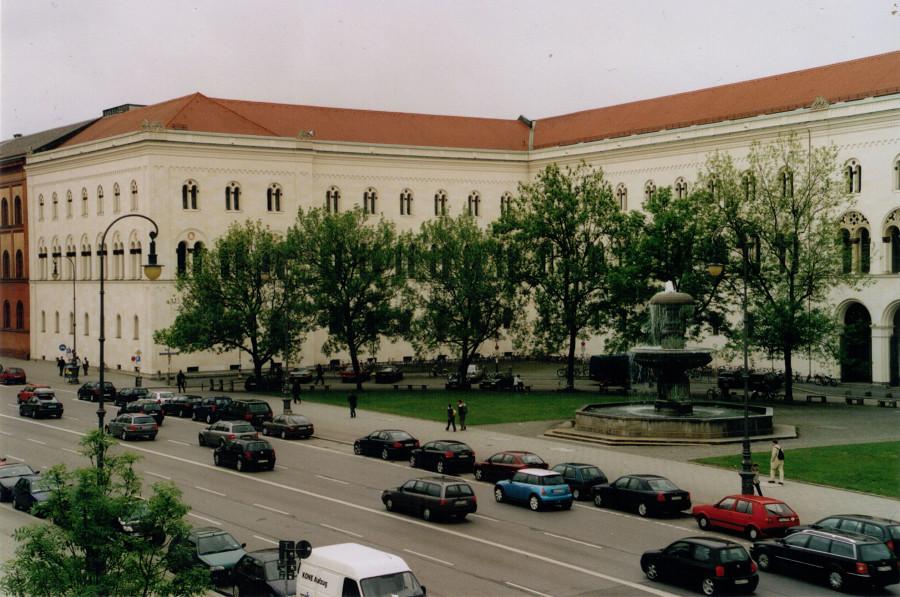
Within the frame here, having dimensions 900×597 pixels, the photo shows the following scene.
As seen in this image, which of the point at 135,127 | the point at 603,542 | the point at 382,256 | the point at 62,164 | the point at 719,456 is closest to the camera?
the point at 603,542

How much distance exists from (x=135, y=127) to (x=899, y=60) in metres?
60.0

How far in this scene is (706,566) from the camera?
24.0m

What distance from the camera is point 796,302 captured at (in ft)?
203

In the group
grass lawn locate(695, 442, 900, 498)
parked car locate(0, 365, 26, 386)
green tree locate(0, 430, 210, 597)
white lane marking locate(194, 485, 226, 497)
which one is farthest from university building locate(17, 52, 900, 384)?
green tree locate(0, 430, 210, 597)

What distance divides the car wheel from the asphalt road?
0.31m

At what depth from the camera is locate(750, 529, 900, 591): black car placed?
24219 millimetres

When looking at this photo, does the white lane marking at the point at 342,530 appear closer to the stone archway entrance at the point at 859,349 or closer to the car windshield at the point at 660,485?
the car windshield at the point at 660,485

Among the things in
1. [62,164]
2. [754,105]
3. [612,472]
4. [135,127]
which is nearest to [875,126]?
[754,105]

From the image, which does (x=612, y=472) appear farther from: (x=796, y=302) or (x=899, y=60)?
(x=899, y=60)

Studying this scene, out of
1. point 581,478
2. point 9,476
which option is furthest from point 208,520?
point 581,478

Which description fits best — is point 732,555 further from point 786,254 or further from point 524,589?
point 786,254

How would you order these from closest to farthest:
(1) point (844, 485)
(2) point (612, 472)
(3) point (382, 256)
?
(1) point (844, 485), (2) point (612, 472), (3) point (382, 256)

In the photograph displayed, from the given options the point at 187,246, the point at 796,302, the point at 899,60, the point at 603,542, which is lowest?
the point at 603,542

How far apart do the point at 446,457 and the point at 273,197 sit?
54679mm
